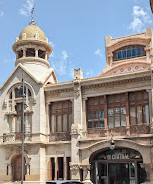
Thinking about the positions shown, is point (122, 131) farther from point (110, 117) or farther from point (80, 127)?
point (80, 127)

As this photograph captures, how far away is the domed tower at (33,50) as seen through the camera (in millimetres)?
37625

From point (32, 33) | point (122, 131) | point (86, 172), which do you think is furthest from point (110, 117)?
point (32, 33)

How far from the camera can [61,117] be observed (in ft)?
112

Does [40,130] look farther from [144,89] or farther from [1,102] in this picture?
[144,89]

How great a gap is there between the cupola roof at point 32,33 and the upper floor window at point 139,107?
13.0 m

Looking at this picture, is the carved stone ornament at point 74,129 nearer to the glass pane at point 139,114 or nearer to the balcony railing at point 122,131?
the balcony railing at point 122,131

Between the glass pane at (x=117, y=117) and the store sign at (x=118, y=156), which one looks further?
the glass pane at (x=117, y=117)

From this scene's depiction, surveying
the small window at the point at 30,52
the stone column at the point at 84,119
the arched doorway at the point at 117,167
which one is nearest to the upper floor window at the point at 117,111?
the stone column at the point at 84,119

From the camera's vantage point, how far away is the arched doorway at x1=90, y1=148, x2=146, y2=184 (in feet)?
101

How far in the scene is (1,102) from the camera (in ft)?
117

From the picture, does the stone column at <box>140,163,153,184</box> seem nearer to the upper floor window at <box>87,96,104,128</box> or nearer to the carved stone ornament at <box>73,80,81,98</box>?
the upper floor window at <box>87,96,104,128</box>

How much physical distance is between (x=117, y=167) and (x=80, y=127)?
493 centimetres

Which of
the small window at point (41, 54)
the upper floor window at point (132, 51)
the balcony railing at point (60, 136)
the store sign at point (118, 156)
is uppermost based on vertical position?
the upper floor window at point (132, 51)

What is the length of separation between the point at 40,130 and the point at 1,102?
5.54 metres
